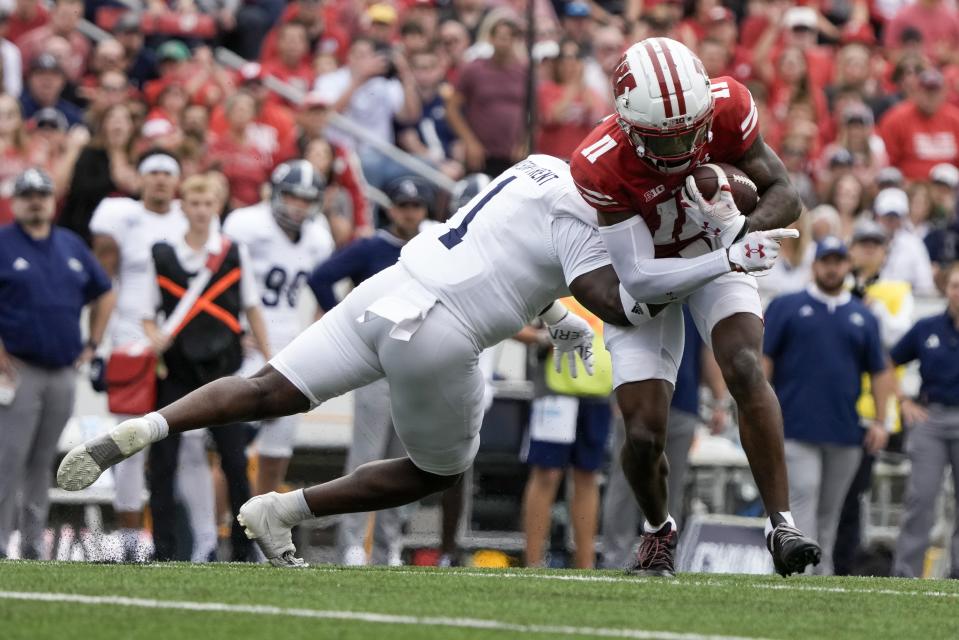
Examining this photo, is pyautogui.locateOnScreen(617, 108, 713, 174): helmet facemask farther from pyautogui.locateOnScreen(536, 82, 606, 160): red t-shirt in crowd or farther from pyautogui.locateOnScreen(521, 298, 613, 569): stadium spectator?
pyautogui.locateOnScreen(536, 82, 606, 160): red t-shirt in crowd

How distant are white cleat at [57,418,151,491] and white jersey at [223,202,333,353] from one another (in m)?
4.08

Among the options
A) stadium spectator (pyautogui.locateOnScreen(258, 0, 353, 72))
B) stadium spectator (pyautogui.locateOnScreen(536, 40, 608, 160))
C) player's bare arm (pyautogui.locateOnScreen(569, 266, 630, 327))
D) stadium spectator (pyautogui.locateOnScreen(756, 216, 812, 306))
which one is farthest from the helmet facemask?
stadium spectator (pyautogui.locateOnScreen(258, 0, 353, 72))

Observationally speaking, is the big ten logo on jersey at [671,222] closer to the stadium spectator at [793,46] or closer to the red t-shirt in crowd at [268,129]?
the red t-shirt in crowd at [268,129]

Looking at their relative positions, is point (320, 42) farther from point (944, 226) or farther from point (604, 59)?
point (944, 226)

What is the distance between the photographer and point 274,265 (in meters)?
10.6

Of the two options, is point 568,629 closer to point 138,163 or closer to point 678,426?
point 678,426

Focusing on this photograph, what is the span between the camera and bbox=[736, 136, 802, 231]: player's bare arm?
21.1ft

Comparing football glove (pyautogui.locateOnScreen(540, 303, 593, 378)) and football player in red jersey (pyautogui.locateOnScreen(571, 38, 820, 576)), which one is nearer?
football player in red jersey (pyautogui.locateOnScreen(571, 38, 820, 576))

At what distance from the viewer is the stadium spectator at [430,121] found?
560 inches

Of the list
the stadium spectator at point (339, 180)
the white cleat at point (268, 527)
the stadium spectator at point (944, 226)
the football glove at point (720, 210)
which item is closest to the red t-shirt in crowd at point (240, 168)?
the stadium spectator at point (339, 180)

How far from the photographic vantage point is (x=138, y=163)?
1143cm

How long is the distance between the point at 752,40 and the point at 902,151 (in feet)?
6.87

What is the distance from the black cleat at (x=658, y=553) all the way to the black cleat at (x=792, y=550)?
690 millimetres

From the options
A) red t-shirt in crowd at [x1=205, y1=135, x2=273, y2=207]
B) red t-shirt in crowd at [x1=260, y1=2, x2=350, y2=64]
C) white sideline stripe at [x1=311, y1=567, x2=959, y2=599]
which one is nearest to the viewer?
white sideline stripe at [x1=311, y1=567, x2=959, y2=599]
